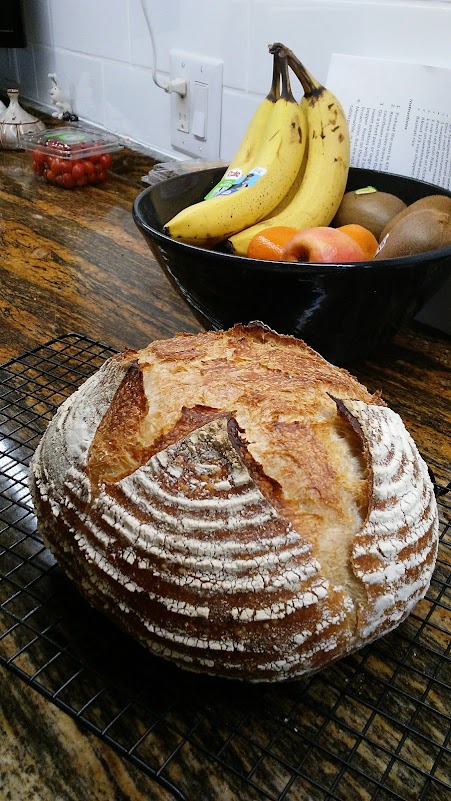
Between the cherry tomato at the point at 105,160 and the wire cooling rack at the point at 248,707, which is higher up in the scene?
the wire cooling rack at the point at 248,707

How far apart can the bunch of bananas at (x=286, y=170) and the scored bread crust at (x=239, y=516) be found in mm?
439

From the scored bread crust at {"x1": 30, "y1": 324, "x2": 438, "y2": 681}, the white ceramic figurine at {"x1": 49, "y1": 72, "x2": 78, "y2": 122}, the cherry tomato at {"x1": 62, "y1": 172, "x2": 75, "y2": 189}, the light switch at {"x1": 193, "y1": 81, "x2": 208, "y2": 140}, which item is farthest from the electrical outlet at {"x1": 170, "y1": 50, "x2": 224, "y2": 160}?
the scored bread crust at {"x1": 30, "y1": 324, "x2": 438, "y2": 681}

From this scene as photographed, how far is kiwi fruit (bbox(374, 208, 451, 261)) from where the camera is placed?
0.85 m

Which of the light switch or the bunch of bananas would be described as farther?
the light switch

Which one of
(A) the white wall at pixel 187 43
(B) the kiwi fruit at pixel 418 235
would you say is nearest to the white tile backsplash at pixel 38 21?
(A) the white wall at pixel 187 43

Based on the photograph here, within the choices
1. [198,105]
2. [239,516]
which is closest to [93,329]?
[239,516]

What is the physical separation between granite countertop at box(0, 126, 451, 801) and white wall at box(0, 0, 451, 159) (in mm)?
227

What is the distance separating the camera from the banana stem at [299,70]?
100 centimetres

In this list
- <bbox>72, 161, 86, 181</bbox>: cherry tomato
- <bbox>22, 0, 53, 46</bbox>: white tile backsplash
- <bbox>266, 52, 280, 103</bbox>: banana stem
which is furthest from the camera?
<bbox>22, 0, 53, 46</bbox>: white tile backsplash

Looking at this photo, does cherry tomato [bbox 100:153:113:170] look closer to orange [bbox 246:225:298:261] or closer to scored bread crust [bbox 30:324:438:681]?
orange [bbox 246:225:298:261]

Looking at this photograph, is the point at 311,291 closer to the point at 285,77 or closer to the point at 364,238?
the point at 364,238

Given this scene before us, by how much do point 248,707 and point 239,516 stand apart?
16 cm

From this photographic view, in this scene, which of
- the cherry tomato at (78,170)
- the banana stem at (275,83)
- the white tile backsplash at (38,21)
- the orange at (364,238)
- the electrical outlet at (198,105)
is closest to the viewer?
the orange at (364,238)

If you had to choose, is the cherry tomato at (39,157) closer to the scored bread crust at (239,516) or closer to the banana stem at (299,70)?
the banana stem at (299,70)
